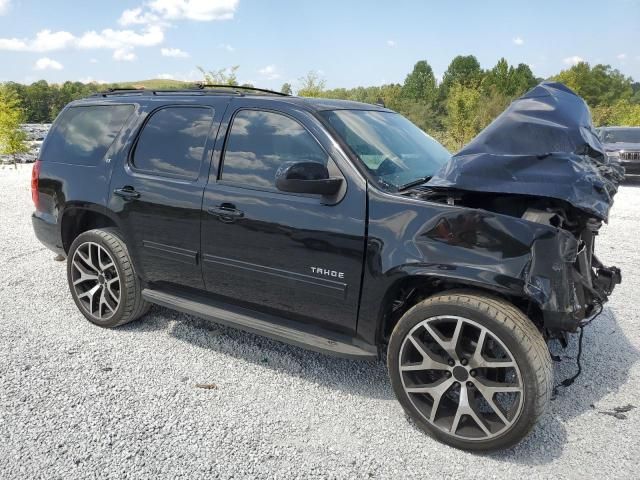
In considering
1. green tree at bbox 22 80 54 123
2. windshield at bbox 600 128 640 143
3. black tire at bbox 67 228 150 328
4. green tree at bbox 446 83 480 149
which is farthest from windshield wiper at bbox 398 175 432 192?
green tree at bbox 22 80 54 123

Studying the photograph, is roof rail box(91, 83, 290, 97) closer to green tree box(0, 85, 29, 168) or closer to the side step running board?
the side step running board

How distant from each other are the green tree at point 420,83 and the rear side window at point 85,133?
263 ft

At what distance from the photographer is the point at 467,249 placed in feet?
8.60

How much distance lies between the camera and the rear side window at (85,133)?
4.14 m

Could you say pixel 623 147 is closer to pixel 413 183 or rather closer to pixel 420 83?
pixel 413 183

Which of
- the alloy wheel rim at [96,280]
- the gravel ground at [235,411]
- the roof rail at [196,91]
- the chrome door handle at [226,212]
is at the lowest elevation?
the gravel ground at [235,411]

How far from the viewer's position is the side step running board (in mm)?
3041

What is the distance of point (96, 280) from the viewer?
423cm

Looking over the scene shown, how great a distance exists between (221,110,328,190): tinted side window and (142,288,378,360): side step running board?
0.91 metres

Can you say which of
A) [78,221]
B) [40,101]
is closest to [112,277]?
[78,221]

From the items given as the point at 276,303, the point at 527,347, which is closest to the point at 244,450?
the point at 276,303

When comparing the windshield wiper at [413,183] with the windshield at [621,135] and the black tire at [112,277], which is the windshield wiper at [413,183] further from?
the windshield at [621,135]

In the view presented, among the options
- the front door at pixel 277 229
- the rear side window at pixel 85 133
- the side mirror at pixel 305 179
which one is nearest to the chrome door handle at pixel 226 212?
the front door at pixel 277 229

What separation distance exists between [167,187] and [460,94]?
87.0 feet
